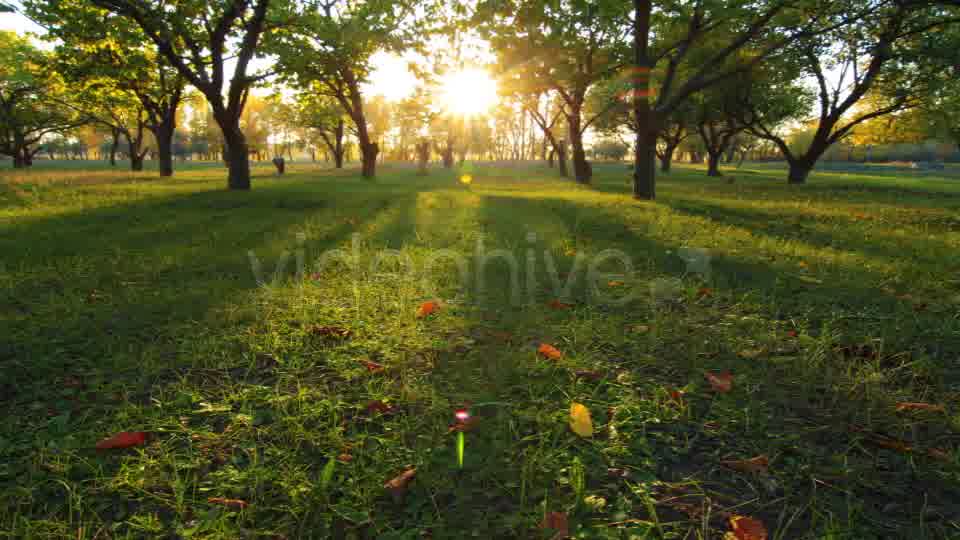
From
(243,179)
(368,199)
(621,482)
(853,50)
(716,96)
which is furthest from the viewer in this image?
(716,96)

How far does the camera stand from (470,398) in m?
2.34

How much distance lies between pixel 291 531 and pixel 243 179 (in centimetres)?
1597

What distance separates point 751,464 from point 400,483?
4.74 ft

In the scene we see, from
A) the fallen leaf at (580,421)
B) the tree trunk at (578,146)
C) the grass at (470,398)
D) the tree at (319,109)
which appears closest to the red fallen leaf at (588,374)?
the grass at (470,398)

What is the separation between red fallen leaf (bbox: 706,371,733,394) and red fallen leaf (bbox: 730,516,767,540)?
37.7 inches

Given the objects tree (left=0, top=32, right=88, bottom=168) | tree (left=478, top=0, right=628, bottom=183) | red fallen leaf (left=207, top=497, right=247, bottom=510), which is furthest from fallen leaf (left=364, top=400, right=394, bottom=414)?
tree (left=0, top=32, right=88, bottom=168)

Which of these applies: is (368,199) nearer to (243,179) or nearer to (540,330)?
(243,179)

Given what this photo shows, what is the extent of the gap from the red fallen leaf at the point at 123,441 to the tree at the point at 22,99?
3589cm

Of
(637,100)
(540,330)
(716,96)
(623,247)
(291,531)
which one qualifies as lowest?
(291,531)

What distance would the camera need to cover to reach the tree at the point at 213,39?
12.1 metres

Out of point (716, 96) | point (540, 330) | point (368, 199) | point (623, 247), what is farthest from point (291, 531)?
point (716, 96)

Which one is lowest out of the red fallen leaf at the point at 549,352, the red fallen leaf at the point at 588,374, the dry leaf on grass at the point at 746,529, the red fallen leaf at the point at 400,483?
the dry leaf on grass at the point at 746,529

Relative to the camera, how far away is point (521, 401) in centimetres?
231

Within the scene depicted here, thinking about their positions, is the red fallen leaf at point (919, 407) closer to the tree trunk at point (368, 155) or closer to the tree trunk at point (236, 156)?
the tree trunk at point (236, 156)
